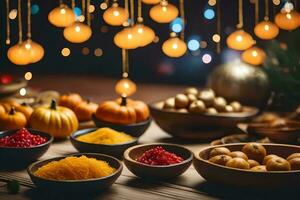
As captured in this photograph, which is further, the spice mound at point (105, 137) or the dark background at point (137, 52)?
the dark background at point (137, 52)

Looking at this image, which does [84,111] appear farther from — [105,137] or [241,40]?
[241,40]

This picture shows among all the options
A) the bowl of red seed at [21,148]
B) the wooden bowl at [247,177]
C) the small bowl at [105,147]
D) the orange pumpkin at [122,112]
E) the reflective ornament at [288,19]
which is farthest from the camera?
the orange pumpkin at [122,112]

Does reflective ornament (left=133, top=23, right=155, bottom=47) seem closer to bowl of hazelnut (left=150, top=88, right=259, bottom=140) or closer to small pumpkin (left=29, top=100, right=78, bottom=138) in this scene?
bowl of hazelnut (left=150, top=88, right=259, bottom=140)

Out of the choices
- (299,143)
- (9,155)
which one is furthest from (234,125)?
(9,155)

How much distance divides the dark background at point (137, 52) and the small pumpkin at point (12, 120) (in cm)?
364

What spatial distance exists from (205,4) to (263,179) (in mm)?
5451

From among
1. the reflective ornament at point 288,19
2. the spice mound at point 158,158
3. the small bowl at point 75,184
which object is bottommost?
the small bowl at point 75,184

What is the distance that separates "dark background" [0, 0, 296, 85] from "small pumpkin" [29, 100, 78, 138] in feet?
11.9

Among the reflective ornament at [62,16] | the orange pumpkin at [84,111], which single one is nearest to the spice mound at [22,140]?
the reflective ornament at [62,16]

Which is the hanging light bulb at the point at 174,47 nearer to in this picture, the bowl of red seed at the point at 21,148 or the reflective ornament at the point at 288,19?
the reflective ornament at the point at 288,19

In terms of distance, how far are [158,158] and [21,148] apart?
2.12 ft

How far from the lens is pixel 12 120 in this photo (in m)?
2.75

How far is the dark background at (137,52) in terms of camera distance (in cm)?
697

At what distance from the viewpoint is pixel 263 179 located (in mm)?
1860
